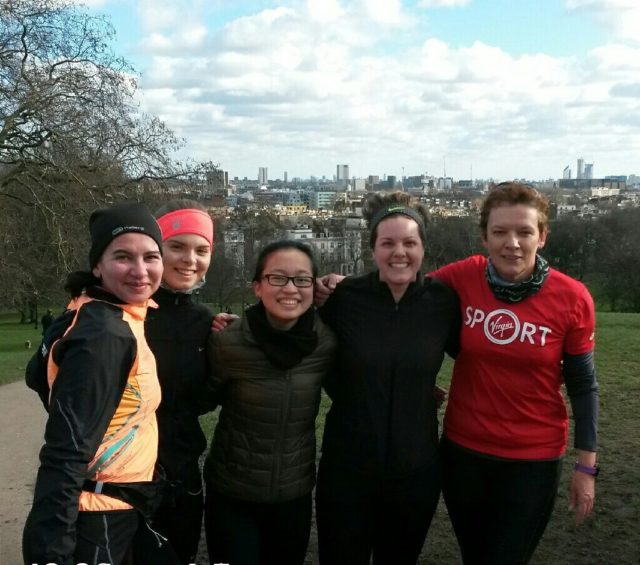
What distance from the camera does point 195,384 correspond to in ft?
10.6

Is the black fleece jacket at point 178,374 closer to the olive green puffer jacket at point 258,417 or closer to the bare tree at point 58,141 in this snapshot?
the olive green puffer jacket at point 258,417

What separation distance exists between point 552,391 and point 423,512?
87 cm

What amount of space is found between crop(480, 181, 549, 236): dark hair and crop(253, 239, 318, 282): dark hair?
2.93ft

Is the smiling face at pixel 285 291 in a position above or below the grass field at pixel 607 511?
above

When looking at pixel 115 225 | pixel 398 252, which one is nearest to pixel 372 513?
pixel 398 252

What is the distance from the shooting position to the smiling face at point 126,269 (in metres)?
2.70

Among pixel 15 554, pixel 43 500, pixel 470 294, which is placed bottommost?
pixel 15 554

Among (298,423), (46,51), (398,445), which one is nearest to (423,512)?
(398,445)

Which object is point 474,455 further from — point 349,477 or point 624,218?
point 624,218

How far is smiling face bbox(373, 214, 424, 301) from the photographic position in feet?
11.0

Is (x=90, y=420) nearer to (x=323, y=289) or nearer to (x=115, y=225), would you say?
(x=115, y=225)

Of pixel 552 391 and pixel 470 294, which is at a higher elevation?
pixel 470 294

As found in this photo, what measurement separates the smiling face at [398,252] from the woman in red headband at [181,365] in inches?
33.9

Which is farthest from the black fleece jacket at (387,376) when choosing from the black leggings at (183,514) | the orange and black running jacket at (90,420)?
the orange and black running jacket at (90,420)
